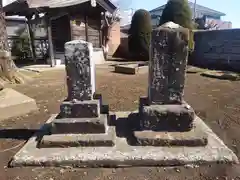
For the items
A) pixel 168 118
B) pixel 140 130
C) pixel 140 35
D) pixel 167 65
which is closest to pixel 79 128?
pixel 140 130

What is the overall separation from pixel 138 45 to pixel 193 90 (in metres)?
9.50

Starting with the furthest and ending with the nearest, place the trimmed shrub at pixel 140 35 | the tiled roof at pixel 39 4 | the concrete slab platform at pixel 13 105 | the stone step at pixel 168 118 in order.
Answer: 1. the trimmed shrub at pixel 140 35
2. the tiled roof at pixel 39 4
3. the concrete slab platform at pixel 13 105
4. the stone step at pixel 168 118

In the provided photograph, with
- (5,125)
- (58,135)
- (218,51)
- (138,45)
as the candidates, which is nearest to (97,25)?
(138,45)

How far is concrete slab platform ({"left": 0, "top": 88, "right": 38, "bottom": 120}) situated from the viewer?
4325 millimetres

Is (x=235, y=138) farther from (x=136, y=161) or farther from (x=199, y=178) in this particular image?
(x=136, y=161)

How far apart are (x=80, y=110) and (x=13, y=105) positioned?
1972mm

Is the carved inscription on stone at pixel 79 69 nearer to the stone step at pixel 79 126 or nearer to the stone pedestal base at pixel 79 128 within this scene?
the stone pedestal base at pixel 79 128

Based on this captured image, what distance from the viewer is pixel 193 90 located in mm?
6496

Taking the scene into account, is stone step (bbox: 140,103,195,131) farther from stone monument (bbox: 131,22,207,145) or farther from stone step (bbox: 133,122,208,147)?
stone step (bbox: 133,122,208,147)

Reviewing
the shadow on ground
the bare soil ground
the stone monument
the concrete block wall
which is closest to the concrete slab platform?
the bare soil ground

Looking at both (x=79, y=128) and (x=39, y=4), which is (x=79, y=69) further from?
(x=39, y=4)

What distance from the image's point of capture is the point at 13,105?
4414mm

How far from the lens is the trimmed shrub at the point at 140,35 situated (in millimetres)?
15367

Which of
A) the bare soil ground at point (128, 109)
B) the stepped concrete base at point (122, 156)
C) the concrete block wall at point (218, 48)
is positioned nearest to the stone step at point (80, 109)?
the stepped concrete base at point (122, 156)
